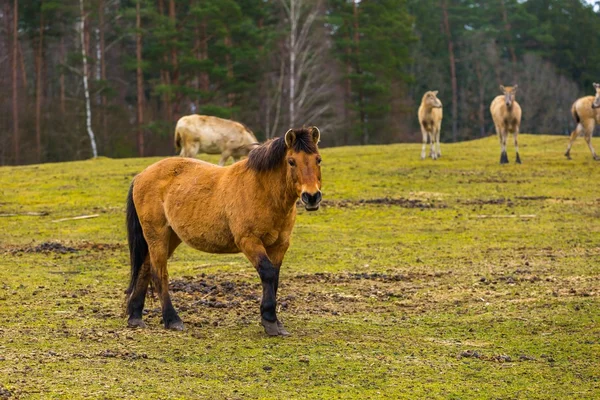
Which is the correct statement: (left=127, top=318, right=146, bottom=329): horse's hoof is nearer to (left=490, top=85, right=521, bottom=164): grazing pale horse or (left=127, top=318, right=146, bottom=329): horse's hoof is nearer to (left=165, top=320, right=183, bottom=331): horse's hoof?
(left=165, top=320, right=183, bottom=331): horse's hoof

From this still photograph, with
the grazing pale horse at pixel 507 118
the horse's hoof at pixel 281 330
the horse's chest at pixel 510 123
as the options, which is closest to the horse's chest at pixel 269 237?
the horse's hoof at pixel 281 330

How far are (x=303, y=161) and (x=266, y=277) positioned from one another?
1.10 m

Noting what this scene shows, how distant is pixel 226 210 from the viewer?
893 cm

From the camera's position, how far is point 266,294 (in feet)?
28.1

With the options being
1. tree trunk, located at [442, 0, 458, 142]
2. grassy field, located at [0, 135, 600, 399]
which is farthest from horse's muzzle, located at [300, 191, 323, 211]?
tree trunk, located at [442, 0, 458, 142]

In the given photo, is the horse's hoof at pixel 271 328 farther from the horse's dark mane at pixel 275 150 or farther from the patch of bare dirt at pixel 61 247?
the patch of bare dirt at pixel 61 247

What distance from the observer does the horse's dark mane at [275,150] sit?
846cm

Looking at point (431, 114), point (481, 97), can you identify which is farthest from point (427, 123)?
point (481, 97)

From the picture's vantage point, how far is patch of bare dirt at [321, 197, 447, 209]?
2078cm

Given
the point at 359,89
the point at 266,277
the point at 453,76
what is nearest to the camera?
the point at 266,277

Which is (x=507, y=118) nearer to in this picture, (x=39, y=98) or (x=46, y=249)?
(x=46, y=249)

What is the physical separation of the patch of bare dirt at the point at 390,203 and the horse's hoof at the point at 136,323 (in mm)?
11930

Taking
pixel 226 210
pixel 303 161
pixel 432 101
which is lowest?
pixel 226 210

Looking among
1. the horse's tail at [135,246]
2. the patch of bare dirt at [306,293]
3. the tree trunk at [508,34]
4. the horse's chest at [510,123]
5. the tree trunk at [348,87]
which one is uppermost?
the tree trunk at [508,34]
